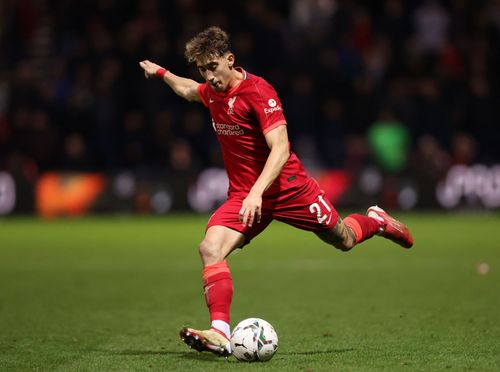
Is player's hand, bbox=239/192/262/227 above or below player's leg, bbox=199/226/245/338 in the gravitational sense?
above

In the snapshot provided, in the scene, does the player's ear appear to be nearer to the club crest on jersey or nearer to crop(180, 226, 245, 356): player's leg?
the club crest on jersey

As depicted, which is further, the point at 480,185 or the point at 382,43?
the point at 382,43

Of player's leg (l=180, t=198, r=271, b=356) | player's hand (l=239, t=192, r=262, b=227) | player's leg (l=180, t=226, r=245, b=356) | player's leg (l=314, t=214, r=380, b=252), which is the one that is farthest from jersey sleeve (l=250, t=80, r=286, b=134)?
player's leg (l=314, t=214, r=380, b=252)

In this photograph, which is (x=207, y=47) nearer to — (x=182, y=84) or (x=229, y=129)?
(x=229, y=129)

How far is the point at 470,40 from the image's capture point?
18.9 meters

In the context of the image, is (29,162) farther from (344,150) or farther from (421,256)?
(421,256)

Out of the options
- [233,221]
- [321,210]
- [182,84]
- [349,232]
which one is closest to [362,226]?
[349,232]

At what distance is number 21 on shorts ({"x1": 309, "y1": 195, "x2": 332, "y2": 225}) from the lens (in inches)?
255

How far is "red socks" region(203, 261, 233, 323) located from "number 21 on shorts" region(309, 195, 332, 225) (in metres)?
0.82

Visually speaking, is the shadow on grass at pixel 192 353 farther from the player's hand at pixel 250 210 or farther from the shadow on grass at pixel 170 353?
the player's hand at pixel 250 210

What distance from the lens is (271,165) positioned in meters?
5.92

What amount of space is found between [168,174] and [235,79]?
1131 centimetres

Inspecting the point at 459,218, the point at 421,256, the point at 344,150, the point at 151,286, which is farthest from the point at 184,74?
the point at 151,286

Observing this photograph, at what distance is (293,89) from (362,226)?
1078 centimetres
